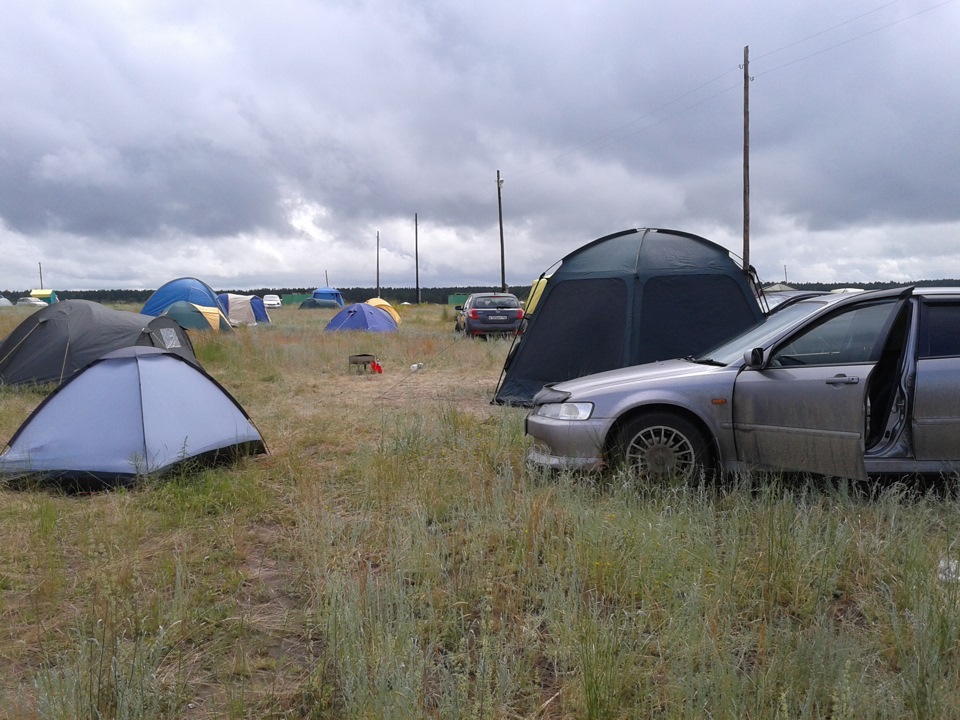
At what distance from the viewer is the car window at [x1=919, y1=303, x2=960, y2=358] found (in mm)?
5176

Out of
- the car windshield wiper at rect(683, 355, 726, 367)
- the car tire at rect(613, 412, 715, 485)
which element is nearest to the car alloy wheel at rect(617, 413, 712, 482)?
the car tire at rect(613, 412, 715, 485)

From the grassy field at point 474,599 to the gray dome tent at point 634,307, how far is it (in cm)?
321

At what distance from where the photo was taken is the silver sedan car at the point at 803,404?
504 cm

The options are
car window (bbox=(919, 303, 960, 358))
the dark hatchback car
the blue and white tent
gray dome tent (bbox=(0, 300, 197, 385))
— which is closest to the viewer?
car window (bbox=(919, 303, 960, 358))

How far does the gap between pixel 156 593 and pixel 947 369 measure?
16.7ft

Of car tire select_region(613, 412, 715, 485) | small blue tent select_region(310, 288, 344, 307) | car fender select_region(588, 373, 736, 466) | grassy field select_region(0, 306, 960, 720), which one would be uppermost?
small blue tent select_region(310, 288, 344, 307)

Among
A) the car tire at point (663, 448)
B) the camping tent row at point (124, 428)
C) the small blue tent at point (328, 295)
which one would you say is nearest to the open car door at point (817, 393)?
the car tire at point (663, 448)

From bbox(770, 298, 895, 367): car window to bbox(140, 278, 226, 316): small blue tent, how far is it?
68.8 ft

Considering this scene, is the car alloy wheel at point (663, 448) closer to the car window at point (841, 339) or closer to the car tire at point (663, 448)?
the car tire at point (663, 448)

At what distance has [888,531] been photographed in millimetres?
4418

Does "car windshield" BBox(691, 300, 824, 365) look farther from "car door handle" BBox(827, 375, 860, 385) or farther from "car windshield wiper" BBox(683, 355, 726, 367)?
"car door handle" BBox(827, 375, 860, 385)

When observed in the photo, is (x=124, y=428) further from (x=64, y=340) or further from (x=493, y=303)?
(x=493, y=303)

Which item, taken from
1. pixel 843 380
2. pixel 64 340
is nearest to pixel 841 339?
pixel 843 380

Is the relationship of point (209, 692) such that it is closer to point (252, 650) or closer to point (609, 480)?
point (252, 650)
